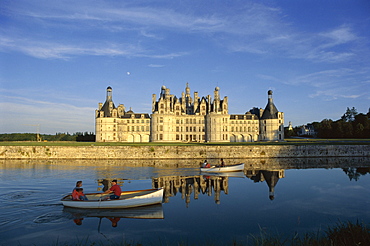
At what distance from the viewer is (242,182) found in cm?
2278

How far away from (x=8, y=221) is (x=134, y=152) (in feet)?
92.8

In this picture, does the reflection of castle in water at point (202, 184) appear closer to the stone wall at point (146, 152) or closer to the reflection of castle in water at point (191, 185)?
the reflection of castle in water at point (191, 185)

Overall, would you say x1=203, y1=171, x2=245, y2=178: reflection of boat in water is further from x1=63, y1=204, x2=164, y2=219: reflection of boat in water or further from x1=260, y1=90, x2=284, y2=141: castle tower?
x1=260, y1=90, x2=284, y2=141: castle tower

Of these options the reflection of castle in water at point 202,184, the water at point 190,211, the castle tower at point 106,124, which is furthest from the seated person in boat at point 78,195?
the castle tower at point 106,124

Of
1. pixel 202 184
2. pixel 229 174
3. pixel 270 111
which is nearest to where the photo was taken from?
pixel 202 184

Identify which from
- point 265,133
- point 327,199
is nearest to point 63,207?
point 327,199

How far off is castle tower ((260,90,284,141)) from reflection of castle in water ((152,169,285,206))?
155 feet

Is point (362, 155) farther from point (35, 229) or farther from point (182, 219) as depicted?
point (35, 229)

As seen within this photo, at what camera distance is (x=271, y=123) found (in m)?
73.9

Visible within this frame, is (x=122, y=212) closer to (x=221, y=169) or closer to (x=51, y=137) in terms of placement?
(x=221, y=169)

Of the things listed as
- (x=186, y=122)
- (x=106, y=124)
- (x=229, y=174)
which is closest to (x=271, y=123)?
(x=186, y=122)

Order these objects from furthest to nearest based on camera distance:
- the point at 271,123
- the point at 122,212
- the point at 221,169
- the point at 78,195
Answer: the point at 271,123 < the point at 221,169 < the point at 78,195 < the point at 122,212

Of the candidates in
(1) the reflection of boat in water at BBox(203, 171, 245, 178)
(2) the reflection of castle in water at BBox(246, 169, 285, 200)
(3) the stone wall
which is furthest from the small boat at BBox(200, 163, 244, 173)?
(3) the stone wall

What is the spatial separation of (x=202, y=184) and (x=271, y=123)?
5600 cm
